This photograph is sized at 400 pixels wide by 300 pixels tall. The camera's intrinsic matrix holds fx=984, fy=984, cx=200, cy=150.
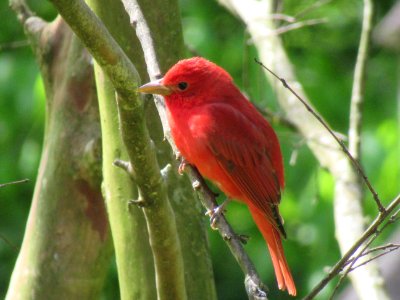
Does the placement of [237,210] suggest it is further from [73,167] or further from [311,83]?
[73,167]

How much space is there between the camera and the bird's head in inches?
152

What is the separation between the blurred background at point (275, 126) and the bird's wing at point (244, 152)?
1.72 ft

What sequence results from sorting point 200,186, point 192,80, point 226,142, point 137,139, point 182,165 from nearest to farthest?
point 137,139
point 200,186
point 182,165
point 226,142
point 192,80

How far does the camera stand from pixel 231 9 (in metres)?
5.18

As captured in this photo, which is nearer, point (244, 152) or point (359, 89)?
point (244, 152)

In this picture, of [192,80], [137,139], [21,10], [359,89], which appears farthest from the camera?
[359,89]

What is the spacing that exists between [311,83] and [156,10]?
8.12ft

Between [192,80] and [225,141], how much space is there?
0.30 metres

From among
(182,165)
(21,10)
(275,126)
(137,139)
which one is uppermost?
(275,126)

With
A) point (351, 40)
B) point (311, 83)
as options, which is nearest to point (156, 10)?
point (311, 83)

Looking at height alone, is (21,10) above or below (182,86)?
above

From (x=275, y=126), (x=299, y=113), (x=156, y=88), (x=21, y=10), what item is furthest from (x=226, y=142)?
(x=275, y=126)

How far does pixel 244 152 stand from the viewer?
3941 millimetres

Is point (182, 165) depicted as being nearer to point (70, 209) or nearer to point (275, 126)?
point (70, 209)
